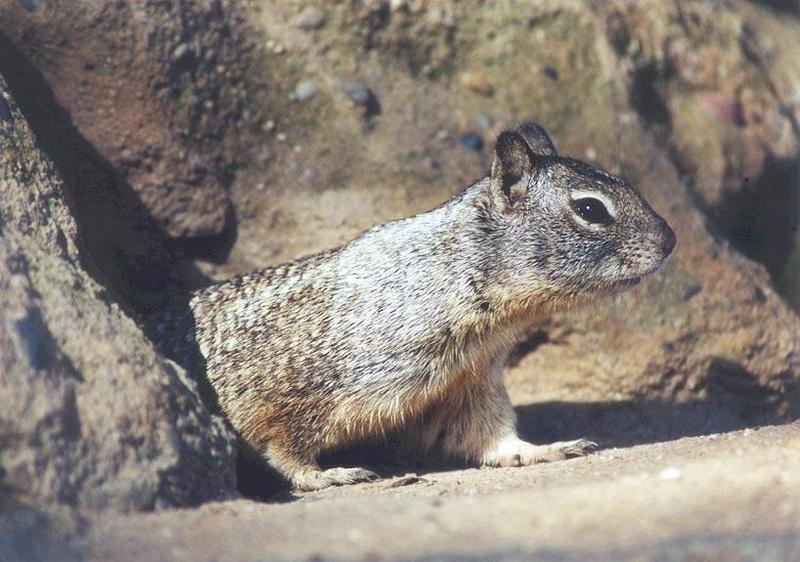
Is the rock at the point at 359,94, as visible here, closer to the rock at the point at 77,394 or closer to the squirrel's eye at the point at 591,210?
the squirrel's eye at the point at 591,210

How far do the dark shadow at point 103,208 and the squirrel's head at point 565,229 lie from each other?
2255 mm

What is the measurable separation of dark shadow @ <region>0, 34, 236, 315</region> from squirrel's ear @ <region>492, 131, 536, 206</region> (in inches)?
89.1

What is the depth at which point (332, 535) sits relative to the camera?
4207 millimetres

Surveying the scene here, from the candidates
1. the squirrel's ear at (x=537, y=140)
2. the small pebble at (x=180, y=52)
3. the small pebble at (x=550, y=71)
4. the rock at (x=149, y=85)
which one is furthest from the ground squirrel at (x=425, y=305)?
Answer: the small pebble at (x=550, y=71)

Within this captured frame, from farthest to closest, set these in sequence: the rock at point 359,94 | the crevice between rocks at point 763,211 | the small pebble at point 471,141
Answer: the crevice between rocks at point 763,211 < the small pebble at point 471,141 < the rock at point 359,94

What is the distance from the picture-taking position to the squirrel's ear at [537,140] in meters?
6.93

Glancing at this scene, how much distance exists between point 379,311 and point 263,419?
0.90 m

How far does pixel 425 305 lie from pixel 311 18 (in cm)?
288

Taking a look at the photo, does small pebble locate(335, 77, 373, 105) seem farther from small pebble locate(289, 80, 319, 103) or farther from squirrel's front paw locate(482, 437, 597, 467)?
squirrel's front paw locate(482, 437, 597, 467)

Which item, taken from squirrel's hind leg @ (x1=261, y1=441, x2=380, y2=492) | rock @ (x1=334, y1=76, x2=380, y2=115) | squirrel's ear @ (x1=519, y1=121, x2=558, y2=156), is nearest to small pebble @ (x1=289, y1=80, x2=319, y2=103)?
rock @ (x1=334, y1=76, x2=380, y2=115)

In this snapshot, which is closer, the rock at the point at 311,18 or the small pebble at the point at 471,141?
the rock at the point at 311,18

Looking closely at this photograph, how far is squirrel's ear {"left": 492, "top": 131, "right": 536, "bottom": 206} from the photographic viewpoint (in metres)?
6.25

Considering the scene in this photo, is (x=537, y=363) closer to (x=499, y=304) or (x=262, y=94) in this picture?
(x=499, y=304)

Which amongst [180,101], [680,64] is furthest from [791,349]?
[180,101]
